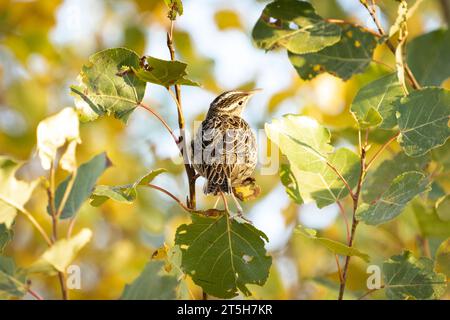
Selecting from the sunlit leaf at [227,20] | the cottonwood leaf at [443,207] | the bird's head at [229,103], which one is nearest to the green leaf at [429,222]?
the cottonwood leaf at [443,207]

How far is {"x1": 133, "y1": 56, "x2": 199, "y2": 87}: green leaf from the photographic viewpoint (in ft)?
8.18

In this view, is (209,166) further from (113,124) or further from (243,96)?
(113,124)

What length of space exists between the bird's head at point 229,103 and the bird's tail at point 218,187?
85 centimetres

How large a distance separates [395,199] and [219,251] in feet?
2.30

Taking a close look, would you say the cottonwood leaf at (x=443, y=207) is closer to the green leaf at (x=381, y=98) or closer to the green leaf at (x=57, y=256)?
the green leaf at (x=381, y=98)

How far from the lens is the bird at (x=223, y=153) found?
301 centimetres

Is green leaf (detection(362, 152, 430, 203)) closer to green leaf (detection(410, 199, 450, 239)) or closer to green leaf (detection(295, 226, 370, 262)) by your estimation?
green leaf (detection(410, 199, 450, 239))

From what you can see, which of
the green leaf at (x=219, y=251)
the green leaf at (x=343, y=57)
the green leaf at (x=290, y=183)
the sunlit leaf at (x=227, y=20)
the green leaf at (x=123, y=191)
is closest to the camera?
the green leaf at (x=123, y=191)

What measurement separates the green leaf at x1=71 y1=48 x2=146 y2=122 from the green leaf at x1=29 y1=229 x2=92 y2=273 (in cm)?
56

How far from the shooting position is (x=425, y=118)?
268 cm
